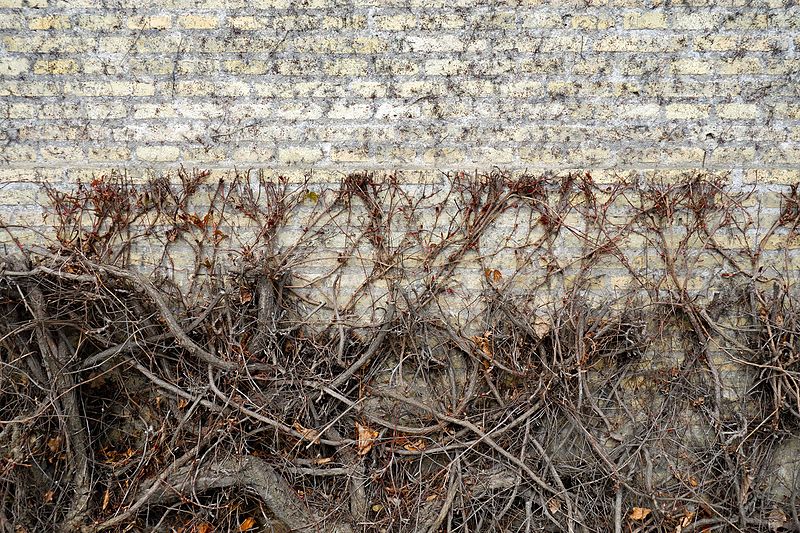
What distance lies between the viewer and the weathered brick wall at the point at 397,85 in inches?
136

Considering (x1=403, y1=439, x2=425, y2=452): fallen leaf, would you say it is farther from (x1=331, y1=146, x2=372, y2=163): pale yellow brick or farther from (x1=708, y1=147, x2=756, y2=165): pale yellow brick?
(x1=708, y1=147, x2=756, y2=165): pale yellow brick

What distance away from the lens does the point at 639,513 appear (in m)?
3.53

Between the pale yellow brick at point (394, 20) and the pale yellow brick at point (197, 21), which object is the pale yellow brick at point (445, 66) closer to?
the pale yellow brick at point (394, 20)

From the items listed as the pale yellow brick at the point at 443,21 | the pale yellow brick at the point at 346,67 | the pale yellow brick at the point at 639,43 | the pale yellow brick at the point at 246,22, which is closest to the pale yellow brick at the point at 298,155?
the pale yellow brick at the point at 346,67

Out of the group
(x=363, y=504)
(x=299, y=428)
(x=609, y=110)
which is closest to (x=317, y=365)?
(x=299, y=428)

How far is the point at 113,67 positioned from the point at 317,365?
201 centimetres

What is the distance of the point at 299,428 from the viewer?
3.51m

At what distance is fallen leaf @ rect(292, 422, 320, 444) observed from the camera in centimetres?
347

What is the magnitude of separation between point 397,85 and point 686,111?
5.37 ft

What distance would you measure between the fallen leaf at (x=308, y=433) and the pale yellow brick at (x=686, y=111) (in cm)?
266

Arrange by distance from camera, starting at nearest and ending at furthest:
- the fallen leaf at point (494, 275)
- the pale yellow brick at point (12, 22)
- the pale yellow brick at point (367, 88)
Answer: the pale yellow brick at point (12, 22) → the pale yellow brick at point (367, 88) → the fallen leaf at point (494, 275)

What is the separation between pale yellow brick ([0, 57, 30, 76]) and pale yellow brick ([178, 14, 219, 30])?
0.89 m

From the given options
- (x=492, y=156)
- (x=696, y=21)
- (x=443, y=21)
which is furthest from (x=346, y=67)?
(x=696, y=21)

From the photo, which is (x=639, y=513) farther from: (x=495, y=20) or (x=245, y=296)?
(x=495, y=20)
